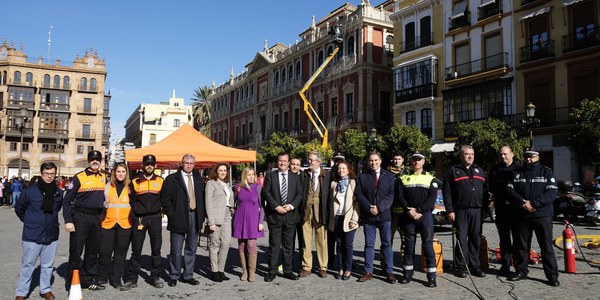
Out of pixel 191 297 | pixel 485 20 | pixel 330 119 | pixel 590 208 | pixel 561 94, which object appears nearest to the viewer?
pixel 191 297

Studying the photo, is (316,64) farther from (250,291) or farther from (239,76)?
(250,291)

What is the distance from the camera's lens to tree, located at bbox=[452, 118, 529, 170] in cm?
2108

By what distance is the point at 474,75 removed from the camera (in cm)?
2558

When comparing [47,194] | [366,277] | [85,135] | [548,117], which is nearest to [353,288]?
[366,277]

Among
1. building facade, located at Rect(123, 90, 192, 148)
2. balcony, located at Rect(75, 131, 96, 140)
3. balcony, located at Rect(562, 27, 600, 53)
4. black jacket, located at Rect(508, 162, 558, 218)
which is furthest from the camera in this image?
building facade, located at Rect(123, 90, 192, 148)

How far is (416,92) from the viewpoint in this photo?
29.0 m

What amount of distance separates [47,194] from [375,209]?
438 centimetres

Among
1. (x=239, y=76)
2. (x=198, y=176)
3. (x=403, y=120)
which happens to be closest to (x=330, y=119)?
(x=403, y=120)

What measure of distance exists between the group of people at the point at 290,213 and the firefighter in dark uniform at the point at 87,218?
0.04 feet

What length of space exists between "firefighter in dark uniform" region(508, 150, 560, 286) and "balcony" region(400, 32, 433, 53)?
2319 centimetres

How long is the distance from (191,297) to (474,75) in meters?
23.1

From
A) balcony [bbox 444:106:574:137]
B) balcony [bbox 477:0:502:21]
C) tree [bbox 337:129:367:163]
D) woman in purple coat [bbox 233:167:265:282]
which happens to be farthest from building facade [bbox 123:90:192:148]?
woman in purple coat [bbox 233:167:265:282]

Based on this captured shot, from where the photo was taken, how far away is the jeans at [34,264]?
224 inches

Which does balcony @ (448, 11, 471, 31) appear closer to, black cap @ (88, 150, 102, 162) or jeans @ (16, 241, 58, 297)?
black cap @ (88, 150, 102, 162)
